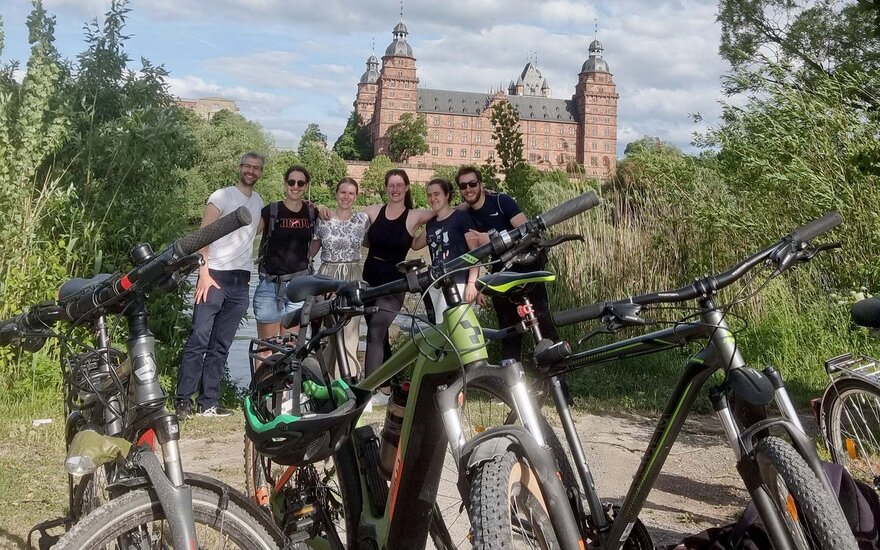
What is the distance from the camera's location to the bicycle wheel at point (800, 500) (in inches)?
86.9

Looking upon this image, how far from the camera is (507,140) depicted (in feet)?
34.5

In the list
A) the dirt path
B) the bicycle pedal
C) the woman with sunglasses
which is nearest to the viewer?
the bicycle pedal

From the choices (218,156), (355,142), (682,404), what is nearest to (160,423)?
(682,404)

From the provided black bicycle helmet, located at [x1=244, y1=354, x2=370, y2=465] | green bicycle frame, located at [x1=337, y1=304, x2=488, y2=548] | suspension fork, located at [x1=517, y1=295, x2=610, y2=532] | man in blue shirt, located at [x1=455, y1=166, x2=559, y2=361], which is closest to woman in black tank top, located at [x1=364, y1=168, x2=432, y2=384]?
man in blue shirt, located at [x1=455, y1=166, x2=559, y2=361]

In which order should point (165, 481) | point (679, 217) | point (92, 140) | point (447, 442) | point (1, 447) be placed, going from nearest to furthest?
1. point (165, 481)
2. point (447, 442)
3. point (1, 447)
4. point (92, 140)
5. point (679, 217)

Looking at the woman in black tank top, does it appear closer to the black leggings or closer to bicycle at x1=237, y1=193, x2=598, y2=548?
the black leggings

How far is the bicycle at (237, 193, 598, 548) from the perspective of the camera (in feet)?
8.53

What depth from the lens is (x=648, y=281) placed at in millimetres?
9344

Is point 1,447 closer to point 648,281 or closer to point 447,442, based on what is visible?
point 447,442

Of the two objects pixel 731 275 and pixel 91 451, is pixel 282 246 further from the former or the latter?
pixel 731 275

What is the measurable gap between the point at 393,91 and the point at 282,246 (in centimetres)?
12154

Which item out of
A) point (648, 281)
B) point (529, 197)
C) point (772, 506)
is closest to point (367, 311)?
point (772, 506)

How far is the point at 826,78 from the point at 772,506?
6984 millimetres

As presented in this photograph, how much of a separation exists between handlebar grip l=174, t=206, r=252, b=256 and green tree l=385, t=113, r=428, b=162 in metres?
114
